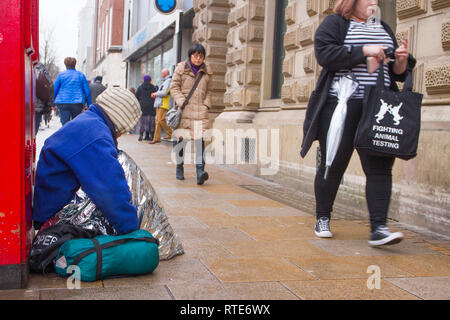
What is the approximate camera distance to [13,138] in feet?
8.87

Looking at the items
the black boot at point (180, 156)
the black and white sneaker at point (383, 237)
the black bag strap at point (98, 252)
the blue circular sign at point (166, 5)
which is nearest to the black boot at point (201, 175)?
the black boot at point (180, 156)

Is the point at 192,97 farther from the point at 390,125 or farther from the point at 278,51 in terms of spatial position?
the point at 390,125

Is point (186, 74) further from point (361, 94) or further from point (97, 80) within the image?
point (97, 80)

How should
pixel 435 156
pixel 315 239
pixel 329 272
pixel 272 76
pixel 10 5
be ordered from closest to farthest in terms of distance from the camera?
pixel 10 5, pixel 329 272, pixel 315 239, pixel 435 156, pixel 272 76

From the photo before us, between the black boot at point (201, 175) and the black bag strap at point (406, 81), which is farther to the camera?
the black boot at point (201, 175)

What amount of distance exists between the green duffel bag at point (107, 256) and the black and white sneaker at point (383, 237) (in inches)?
66.8

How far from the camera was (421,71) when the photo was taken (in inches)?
205

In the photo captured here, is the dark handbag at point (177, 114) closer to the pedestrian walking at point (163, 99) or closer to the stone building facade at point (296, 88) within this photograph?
the stone building facade at point (296, 88)

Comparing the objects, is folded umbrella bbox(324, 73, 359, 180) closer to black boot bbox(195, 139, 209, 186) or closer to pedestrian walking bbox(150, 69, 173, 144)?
black boot bbox(195, 139, 209, 186)

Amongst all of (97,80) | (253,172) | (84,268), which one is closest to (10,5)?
(84,268)

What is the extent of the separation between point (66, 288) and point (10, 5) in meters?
1.43

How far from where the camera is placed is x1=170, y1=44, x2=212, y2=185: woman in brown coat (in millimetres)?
7445

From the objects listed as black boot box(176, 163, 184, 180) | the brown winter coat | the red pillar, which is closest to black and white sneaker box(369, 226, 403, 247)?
the red pillar

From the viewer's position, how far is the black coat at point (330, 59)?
4016 millimetres
